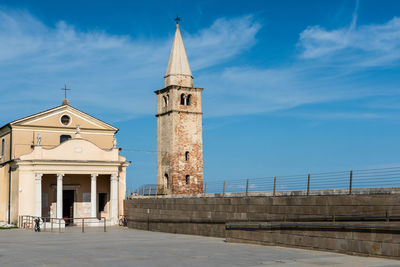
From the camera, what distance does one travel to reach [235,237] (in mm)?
21844

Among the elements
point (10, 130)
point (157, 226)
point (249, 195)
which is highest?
point (10, 130)

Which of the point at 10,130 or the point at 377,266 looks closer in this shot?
the point at 377,266

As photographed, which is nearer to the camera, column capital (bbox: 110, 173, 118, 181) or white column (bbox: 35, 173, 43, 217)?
white column (bbox: 35, 173, 43, 217)

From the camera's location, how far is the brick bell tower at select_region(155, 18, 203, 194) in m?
48.2

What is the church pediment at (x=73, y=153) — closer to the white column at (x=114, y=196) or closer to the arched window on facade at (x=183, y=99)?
the white column at (x=114, y=196)

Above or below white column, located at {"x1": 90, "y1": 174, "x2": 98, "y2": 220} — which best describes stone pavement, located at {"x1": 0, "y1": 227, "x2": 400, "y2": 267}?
below

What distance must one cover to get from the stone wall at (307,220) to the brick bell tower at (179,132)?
1833 centimetres

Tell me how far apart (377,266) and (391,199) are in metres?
3.07

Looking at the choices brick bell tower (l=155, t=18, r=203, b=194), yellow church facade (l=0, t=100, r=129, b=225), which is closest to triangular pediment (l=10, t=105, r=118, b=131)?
yellow church facade (l=0, t=100, r=129, b=225)

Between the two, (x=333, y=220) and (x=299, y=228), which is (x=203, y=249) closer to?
(x=299, y=228)

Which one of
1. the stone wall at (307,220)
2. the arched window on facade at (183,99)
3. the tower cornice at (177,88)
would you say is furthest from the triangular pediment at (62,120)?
the stone wall at (307,220)

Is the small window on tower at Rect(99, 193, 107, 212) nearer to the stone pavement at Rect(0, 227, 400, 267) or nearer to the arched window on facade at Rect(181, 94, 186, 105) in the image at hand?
the arched window on facade at Rect(181, 94, 186, 105)

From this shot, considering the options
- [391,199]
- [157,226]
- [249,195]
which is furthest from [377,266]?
[157,226]

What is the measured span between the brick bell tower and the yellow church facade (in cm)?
639
